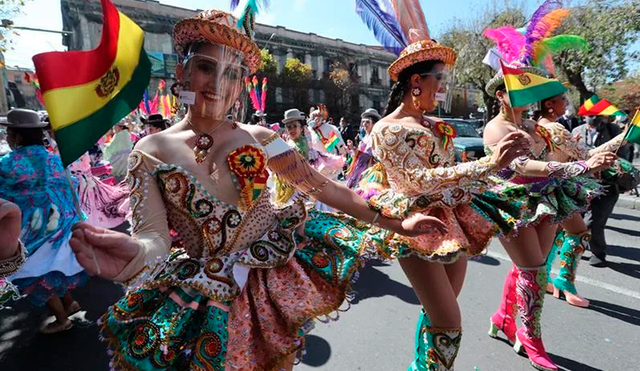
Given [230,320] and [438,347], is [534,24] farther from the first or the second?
[230,320]

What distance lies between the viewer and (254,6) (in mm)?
1712

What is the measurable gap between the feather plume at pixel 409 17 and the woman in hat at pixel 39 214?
314 centimetres

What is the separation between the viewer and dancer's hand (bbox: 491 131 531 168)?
189 centimetres

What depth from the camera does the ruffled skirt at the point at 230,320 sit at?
1.32 meters

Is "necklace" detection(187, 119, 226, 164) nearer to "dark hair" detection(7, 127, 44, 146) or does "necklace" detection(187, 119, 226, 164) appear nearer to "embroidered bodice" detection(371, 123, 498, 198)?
"embroidered bodice" detection(371, 123, 498, 198)

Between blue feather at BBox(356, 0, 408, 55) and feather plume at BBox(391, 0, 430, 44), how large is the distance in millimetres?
29

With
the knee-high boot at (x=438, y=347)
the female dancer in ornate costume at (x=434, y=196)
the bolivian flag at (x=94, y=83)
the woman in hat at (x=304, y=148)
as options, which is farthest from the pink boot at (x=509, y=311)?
the bolivian flag at (x=94, y=83)

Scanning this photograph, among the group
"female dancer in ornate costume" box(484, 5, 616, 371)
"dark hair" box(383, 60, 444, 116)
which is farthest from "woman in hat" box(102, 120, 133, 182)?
"female dancer in ornate costume" box(484, 5, 616, 371)

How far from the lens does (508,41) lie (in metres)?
3.07

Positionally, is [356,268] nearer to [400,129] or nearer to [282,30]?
[400,129]

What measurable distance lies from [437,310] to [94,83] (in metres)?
1.83

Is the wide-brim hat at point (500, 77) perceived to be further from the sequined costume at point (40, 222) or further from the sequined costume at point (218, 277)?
the sequined costume at point (40, 222)

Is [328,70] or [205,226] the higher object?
[328,70]

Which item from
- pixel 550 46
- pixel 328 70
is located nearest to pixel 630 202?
pixel 550 46
